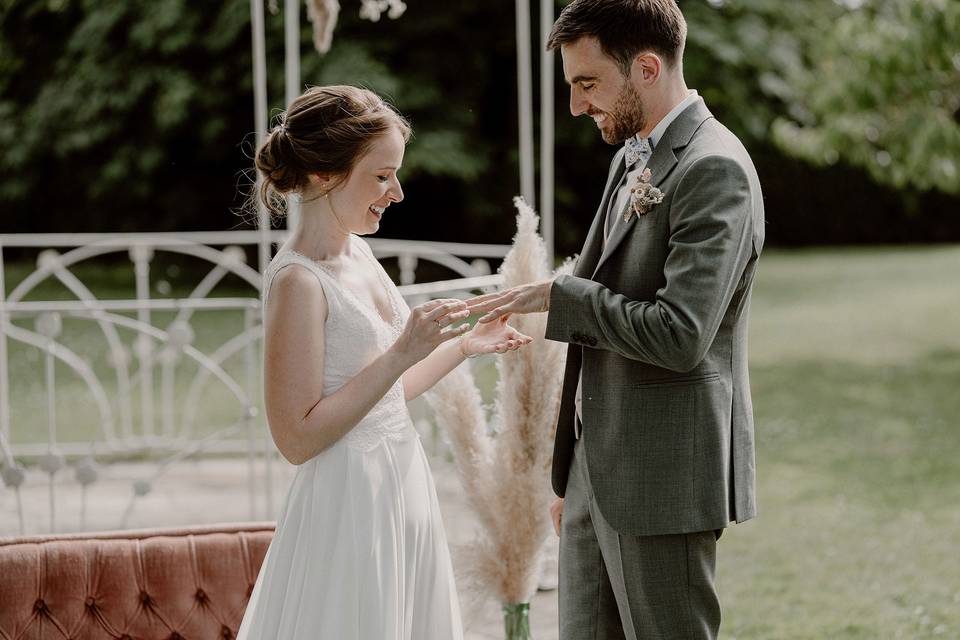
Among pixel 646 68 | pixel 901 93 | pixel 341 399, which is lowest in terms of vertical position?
pixel 341 399

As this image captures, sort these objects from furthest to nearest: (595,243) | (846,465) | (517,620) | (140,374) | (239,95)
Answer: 1. (239,95)
2. (846,465)
3. (140,374)
4. (517,620)
5. (595,243)

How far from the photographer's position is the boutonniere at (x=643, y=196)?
220 cm

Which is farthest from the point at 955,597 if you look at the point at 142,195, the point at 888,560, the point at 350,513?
the point at 142,195

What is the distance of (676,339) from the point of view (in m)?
2.09

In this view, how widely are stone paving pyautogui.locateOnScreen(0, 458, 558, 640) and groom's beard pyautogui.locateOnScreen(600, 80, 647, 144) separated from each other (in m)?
2.68

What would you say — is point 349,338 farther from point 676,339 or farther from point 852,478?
point 852,478

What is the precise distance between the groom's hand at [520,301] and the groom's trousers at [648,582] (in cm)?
37

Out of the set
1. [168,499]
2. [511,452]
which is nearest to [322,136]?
[511,452]

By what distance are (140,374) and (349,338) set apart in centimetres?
393

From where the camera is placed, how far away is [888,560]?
16.6 feet

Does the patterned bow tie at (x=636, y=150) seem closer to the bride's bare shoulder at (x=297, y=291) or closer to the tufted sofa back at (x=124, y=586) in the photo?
the bride's bare shoulder at (x=297, y=291)

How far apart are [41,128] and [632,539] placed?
14.3 metres

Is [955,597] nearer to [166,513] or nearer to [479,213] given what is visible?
[166,513]

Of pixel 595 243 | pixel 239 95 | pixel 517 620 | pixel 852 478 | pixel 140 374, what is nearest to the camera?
pixel 595 243
